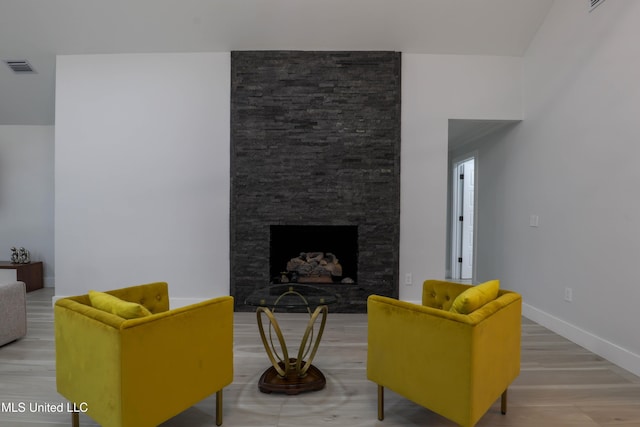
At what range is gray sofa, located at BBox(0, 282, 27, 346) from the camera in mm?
2863

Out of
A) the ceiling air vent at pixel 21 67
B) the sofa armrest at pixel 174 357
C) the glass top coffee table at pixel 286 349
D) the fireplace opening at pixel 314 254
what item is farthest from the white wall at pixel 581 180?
the ceiling air vent at pixel 21 67

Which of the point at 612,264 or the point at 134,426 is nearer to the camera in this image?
the point at 134,426

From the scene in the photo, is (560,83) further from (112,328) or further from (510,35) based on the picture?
(112,328)

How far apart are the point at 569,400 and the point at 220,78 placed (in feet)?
14.4

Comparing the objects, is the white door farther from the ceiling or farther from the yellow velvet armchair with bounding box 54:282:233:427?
the yellow velvet armchair with bounding box 54:282:233:427

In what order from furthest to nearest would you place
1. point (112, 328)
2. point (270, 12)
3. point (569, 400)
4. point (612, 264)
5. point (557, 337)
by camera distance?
point (270, 12) → point (557, 337) → point (612, 264) → point (569, 400) → point (112, 328)

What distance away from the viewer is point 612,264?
2.71m

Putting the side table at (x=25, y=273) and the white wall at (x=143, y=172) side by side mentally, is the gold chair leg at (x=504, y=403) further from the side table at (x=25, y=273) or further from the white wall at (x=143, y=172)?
the side table at (x=25, y=273)

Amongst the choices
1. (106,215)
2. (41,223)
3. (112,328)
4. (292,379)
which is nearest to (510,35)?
(292,379)

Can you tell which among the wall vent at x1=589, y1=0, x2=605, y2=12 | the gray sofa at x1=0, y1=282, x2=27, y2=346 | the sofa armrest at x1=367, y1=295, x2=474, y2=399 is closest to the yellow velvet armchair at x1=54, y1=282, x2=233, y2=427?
the sofa armrest at x1=367, y1=295, x2=474, y2=399

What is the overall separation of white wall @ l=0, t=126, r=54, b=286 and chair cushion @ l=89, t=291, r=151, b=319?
4403 millimetres

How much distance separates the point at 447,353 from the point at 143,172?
382cm

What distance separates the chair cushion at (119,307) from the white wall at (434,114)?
3019 mm

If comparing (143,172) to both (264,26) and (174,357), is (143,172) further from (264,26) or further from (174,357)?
(174,357)
